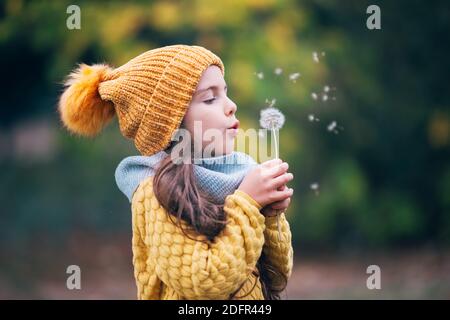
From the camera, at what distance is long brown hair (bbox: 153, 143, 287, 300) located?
180 cm

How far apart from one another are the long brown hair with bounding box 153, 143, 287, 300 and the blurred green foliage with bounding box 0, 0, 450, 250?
3.13m

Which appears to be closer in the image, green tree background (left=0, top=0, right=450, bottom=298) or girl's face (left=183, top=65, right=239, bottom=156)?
girl's face (left=183, top=65, right=239, bottom=156)

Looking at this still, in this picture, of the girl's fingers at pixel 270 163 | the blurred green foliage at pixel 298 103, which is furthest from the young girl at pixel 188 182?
the blurred green foliage at pixel 298 103

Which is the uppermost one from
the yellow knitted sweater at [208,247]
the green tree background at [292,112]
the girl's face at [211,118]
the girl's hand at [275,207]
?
the green tree background at [292,112]

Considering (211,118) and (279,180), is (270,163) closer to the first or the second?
(279,180)

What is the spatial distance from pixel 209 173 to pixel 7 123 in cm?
410

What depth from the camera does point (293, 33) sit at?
532 centimetres

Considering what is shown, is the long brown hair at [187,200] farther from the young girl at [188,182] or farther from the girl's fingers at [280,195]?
the girl's fingers at [280,195]

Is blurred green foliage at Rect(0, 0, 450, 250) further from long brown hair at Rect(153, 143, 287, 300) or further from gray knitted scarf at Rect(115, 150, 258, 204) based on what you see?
long brown hair at Rect(153, 143, 287, 300)

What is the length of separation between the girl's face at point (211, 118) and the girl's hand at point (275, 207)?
192mm

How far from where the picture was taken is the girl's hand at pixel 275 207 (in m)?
1.86

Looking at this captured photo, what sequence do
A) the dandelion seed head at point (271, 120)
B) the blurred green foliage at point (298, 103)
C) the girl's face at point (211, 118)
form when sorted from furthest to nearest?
the blurred green foliage at point (298, 103), the dandelion seed head at point (271, 120), the girl's face at point (211, 118)

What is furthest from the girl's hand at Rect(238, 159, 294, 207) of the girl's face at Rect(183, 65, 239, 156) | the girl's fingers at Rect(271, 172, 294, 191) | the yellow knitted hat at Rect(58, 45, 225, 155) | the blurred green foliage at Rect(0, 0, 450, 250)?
the blurred green foliage at Rect(0, 0, 450, 250)
